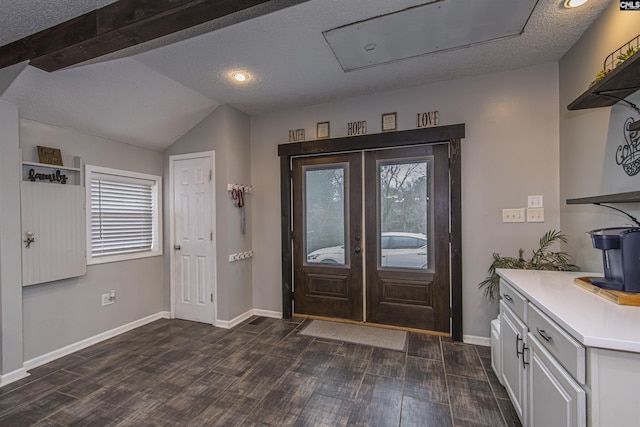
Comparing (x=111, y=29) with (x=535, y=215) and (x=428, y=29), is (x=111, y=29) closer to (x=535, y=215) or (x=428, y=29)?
(x=428, y=29)

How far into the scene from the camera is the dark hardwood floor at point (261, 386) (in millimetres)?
1828

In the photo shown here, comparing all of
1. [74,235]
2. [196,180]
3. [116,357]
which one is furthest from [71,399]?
[196,180]

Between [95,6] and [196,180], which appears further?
[196,180]

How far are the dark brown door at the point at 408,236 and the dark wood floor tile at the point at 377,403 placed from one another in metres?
1.00

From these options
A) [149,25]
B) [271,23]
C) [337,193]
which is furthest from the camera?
[337,193]

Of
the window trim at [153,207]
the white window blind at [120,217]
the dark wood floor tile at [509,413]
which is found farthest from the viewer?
the white window blind at [120,217]

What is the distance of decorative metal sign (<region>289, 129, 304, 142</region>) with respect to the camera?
3475 mm

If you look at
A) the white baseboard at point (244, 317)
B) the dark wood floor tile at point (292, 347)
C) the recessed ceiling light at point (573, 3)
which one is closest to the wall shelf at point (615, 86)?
the recessed ceiling light at point (573, 3)

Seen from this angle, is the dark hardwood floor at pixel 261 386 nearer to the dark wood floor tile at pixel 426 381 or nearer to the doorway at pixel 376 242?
the dark wood floor tile at pixel 426 381

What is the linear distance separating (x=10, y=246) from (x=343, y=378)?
2.92 metres

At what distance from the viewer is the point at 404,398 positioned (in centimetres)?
200

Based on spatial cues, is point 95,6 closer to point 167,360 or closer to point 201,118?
point 201,118

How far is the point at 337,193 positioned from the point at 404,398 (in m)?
2.14

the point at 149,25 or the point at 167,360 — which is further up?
the point at 149,25
